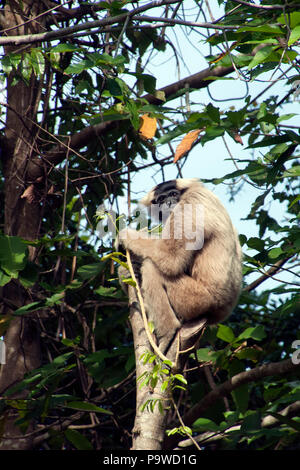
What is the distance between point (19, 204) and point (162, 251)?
1857 mm

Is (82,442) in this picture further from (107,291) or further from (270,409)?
(270,409)

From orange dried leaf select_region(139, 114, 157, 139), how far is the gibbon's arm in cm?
99

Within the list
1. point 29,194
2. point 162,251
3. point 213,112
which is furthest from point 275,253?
point 29,194

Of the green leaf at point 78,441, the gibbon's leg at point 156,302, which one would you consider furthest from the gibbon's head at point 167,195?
the green leaf at point 78,441

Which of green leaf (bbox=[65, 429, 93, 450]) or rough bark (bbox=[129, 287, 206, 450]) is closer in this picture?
rough bark (bbox=[129, 287, 206, 450])

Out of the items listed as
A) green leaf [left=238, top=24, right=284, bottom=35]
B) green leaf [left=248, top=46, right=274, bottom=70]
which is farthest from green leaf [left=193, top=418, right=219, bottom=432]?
green leaf [left=238, top=24, right=284, bottom=35]

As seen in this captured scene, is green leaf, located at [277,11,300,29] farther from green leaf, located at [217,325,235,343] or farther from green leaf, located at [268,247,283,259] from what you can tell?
green leaf, located at [217,325,235,343]

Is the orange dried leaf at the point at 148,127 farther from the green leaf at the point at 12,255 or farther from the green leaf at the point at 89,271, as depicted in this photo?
the green leaf at the point at 12,255

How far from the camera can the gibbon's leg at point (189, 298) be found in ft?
15.9

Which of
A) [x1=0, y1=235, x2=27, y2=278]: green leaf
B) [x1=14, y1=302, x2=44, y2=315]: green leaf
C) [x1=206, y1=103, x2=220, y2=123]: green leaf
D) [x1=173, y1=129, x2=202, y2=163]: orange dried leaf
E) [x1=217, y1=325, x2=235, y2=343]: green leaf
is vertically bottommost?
[x1=217, y1=325, x2=235, y2=343]: green leaf

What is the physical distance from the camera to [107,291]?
195 inches

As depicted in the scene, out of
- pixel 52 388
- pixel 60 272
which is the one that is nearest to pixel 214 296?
pixel 52 388

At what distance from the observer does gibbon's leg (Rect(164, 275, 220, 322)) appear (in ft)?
15.9

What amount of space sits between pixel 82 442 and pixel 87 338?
1251mm
